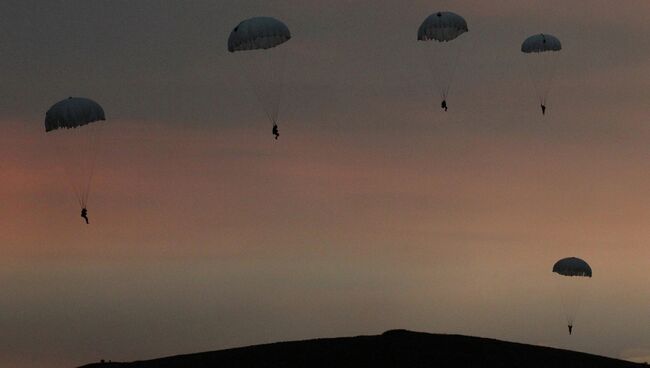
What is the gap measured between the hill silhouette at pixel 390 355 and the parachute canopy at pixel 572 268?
6327 millimetres

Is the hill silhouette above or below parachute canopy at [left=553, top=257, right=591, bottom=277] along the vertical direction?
below

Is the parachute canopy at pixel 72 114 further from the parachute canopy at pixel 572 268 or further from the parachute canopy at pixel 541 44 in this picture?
the parachute canopy at pixel 572 268

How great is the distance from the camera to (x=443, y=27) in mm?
75750

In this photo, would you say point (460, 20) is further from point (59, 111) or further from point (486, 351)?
point (59, 111)

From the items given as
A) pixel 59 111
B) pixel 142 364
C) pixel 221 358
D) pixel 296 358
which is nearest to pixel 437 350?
pixel 296 358

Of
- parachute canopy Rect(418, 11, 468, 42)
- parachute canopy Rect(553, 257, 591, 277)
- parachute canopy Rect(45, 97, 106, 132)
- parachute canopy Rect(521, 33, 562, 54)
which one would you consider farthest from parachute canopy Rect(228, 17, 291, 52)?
parachute canopy Rect(553, 257, 591, 277)

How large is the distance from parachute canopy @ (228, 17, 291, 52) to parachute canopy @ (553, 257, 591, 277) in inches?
1114

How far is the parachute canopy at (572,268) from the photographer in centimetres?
8125

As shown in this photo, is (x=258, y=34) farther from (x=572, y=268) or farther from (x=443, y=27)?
(x=572, y=268)

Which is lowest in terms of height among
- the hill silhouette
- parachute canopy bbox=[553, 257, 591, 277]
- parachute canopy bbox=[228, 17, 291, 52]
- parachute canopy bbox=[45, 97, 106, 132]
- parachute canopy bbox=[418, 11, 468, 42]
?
the hill silhouette

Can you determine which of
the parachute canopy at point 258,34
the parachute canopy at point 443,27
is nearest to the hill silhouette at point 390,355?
the parachute canopy at point 258,34

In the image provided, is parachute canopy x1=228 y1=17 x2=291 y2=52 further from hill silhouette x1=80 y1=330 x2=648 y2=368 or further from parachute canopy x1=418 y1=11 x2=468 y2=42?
hill silhouette x1=80 y1=330 x2=648 y2=368

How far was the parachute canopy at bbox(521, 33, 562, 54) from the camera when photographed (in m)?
82.2

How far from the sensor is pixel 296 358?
232 feet
